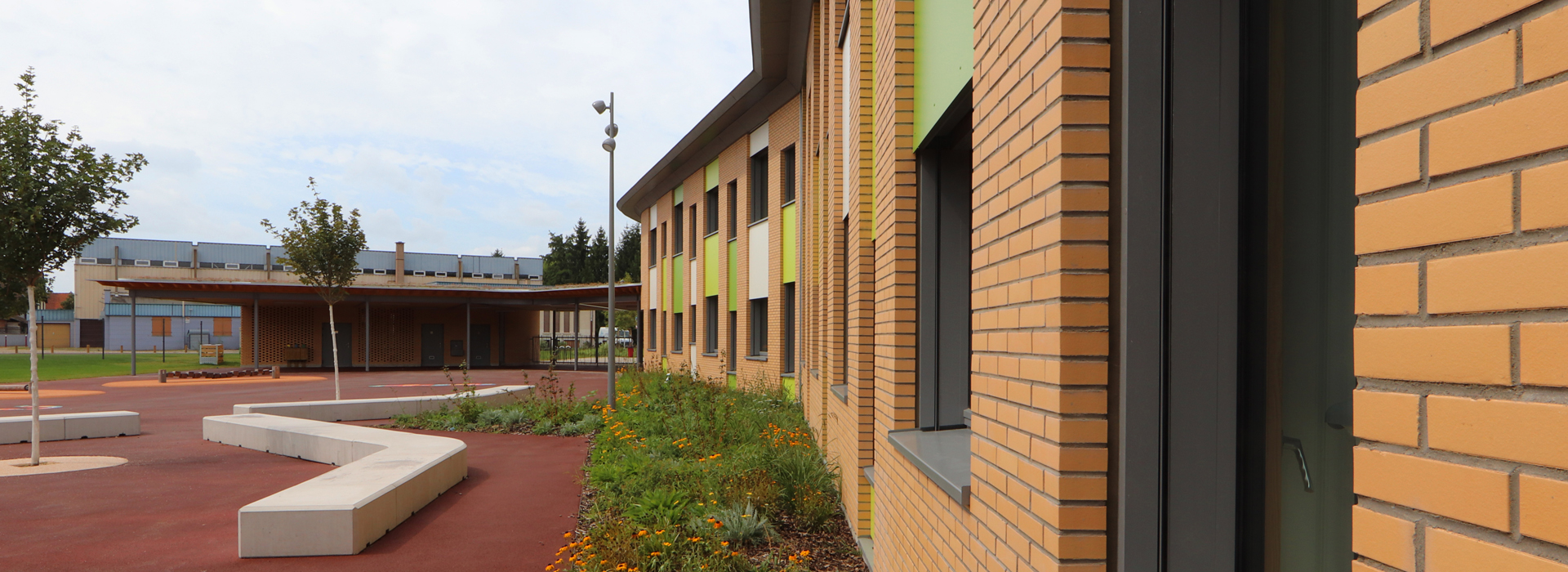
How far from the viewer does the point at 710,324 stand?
79.6 feet

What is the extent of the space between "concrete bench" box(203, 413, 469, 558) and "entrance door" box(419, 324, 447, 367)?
111 ft

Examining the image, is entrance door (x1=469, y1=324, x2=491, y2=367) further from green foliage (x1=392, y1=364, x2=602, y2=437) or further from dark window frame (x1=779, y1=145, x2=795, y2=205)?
dark window frame (x1=779, y1=145, x2=795, y2=205)

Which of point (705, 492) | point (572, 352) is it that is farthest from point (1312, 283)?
point (572, 352)

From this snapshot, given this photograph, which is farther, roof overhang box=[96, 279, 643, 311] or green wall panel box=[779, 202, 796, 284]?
roof overhang box=[96, 279, 643, 311]

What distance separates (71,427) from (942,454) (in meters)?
16.9

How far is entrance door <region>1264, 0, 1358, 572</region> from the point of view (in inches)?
67.2

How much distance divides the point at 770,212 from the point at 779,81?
2.70 m

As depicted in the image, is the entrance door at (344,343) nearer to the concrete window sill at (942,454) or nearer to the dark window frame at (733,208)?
the dark window frame at (733,208)

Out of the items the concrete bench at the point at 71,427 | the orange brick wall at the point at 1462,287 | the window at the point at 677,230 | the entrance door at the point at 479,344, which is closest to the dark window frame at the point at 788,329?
the window at the point at 677,230

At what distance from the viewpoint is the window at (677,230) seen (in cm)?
2830

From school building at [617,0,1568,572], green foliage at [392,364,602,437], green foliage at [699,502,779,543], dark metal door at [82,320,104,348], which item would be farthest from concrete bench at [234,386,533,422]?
dark metal door at [82,320,104,348]

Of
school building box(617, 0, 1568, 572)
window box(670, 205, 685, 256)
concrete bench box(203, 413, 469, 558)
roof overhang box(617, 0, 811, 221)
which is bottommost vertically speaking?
concrete bench box(203, 413, 469, 558)

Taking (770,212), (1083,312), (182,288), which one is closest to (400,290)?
(182,288)

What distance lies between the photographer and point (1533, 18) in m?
0.97
